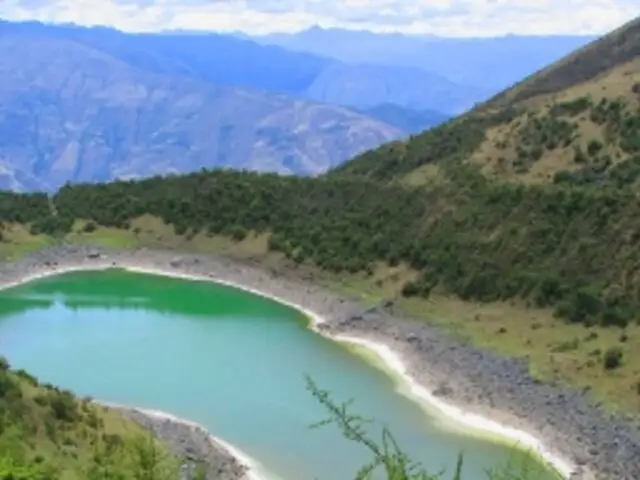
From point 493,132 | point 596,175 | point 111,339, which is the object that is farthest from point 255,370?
point 493,132

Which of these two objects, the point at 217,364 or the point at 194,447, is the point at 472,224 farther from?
the point at 194,447

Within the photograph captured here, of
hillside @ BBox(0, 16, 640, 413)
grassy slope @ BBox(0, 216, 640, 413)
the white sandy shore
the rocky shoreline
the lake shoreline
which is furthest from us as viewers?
hillside @ BBox(0, 16, 640, 413)

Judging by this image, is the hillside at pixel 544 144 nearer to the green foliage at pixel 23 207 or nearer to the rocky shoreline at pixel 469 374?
the rocky shoreline at pixel 469 374

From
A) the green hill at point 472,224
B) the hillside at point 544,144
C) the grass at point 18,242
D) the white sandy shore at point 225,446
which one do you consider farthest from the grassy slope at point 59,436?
the hillside at point 544,144

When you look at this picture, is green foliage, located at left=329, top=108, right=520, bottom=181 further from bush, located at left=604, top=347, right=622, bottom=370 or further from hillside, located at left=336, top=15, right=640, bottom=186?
bush, located at left=604, top=347, right=622, bottom=370

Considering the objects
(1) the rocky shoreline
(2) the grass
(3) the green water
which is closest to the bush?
(1) the rocky shoreline

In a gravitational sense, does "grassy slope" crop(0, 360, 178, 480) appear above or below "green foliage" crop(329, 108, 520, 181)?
below
